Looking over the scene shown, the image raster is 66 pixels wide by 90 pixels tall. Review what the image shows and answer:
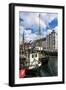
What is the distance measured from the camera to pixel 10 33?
1373mm

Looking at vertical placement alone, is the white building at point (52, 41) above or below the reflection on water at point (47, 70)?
above

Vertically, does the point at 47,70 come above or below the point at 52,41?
below

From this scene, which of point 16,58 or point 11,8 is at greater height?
point 11,8

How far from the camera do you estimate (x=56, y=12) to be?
1.46 metres

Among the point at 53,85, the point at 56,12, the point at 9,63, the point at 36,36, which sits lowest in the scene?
the point at 53,85

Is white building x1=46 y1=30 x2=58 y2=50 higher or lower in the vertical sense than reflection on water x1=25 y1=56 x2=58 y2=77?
higher
